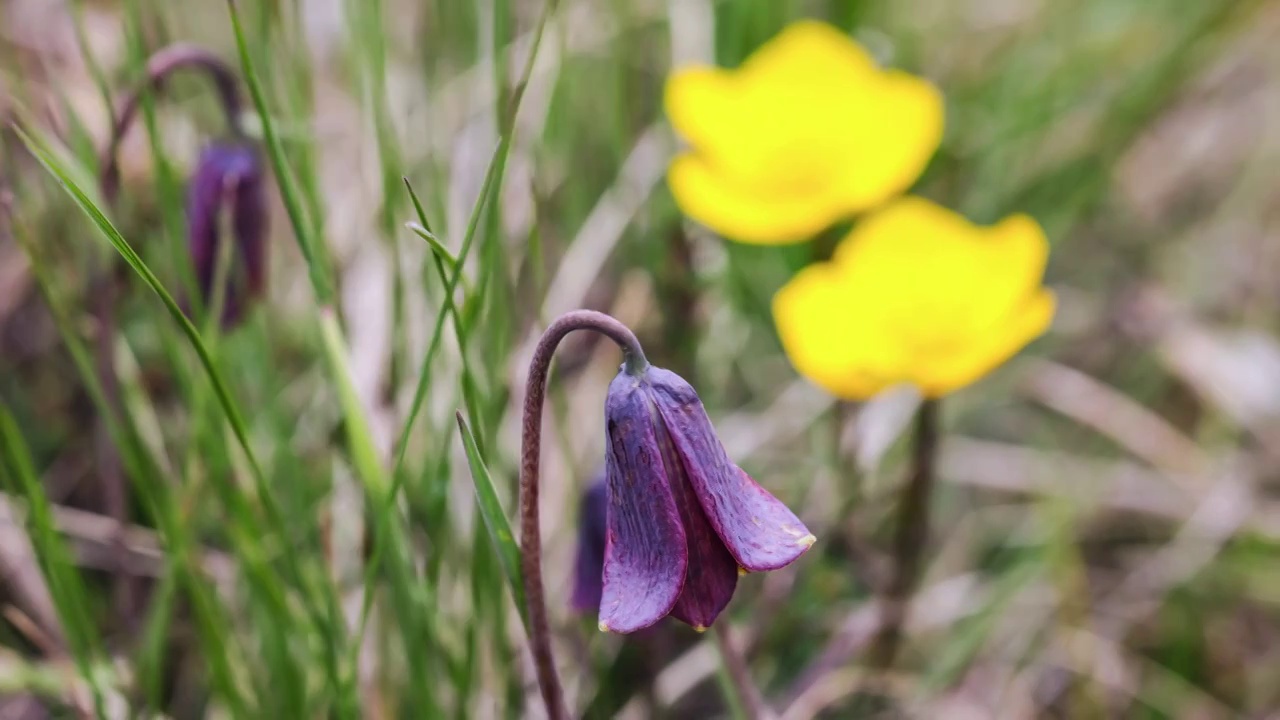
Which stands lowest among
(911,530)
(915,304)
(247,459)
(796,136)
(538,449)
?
(911,530)

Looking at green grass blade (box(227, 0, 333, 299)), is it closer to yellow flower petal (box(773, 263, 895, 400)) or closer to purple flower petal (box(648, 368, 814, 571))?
purple flower petal (box(648, 368, 814, 571))

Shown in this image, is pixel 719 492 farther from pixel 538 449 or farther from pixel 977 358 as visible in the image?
pixel 977 358

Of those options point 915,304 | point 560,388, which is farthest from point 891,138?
point 560,388

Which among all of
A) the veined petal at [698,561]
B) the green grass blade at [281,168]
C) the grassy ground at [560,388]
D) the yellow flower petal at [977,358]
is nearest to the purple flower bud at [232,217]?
the grassy ground at [560,388]

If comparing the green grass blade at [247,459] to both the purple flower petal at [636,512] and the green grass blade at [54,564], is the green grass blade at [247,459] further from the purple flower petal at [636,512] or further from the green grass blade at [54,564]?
the purple flower petal at [636,512]

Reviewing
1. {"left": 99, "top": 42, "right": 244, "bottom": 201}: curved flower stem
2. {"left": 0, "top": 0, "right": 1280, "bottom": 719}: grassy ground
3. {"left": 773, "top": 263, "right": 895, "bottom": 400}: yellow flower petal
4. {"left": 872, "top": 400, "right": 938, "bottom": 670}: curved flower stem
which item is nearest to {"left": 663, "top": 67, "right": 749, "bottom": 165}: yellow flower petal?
{"left": 0, "top": 0, "right": 1280, "bottom": 719}: grassy ground

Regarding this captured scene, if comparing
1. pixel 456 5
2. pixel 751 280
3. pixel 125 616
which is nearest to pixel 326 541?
pixel 125 616

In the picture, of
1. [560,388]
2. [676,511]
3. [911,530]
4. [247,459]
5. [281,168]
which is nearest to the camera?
[676,511]
